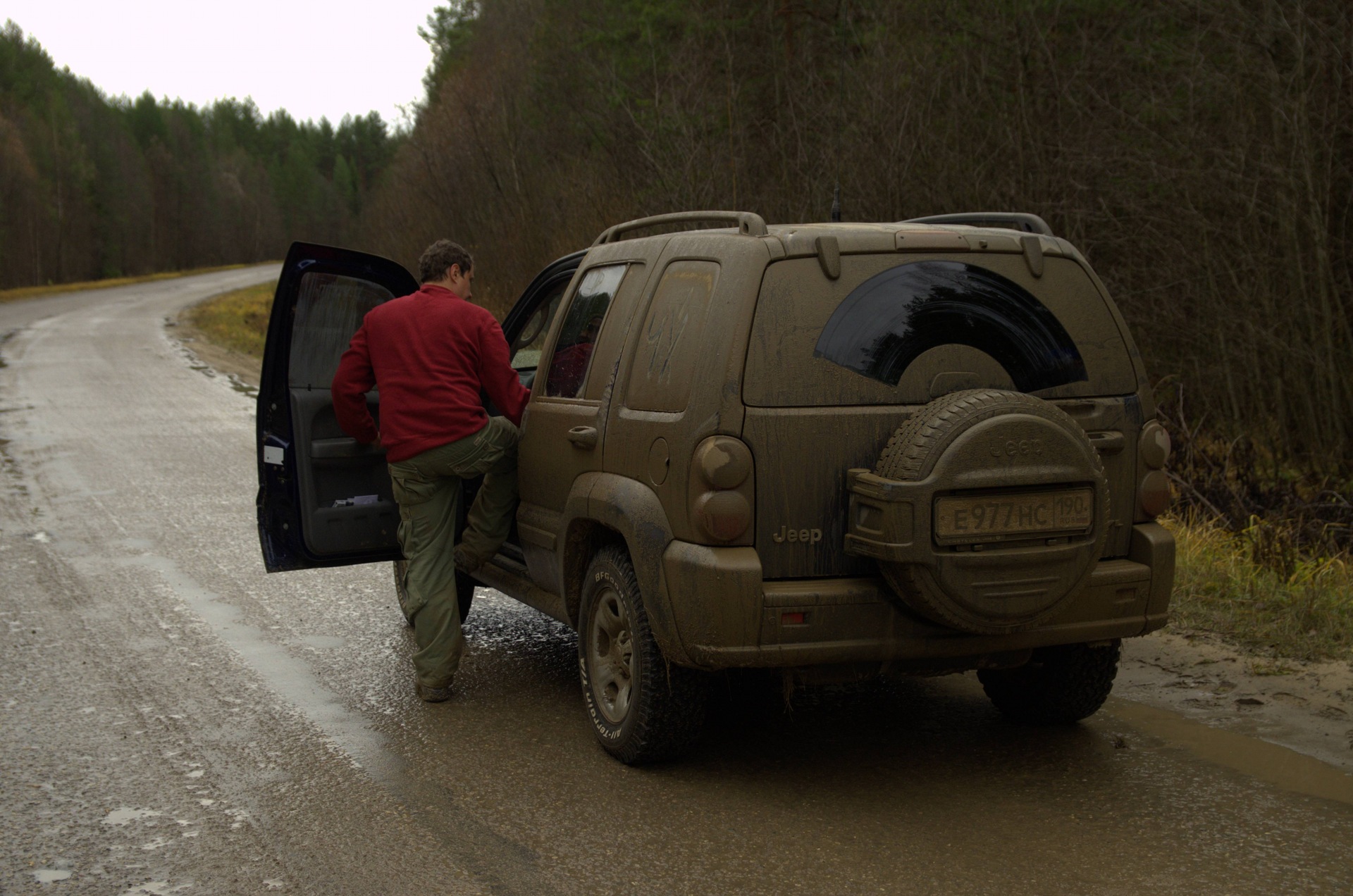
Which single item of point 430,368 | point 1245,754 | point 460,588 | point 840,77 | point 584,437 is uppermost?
point 840,77

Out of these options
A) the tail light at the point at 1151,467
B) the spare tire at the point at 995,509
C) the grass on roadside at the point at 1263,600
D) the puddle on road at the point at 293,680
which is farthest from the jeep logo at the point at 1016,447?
the grass on roadside at the point at 1263,600

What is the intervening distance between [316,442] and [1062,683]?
3479 mm

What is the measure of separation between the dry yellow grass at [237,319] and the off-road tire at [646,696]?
17037mm

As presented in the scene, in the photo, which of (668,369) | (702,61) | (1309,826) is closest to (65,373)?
(702,61)

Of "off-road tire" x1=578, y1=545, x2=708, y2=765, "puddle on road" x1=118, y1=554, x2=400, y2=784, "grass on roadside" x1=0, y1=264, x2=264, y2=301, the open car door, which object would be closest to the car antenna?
the open car door

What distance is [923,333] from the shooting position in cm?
427

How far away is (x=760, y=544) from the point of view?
407 centimetres

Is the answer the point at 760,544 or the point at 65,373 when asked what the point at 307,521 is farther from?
the point at 65,373

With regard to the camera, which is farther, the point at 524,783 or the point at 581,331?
the point at 581,331

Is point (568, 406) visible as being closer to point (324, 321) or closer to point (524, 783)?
point (524, 783)

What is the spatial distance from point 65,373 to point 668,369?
62.5 feet

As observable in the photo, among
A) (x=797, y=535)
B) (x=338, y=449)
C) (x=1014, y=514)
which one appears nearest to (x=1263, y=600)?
(x=1014, y=514)

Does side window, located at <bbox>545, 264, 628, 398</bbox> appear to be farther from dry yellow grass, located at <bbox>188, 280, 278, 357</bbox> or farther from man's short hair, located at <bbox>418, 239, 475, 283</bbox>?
dry yellow grass, located at <bbox>188, 280, 278, 357</bbox>

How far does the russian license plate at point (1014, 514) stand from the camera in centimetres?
393
